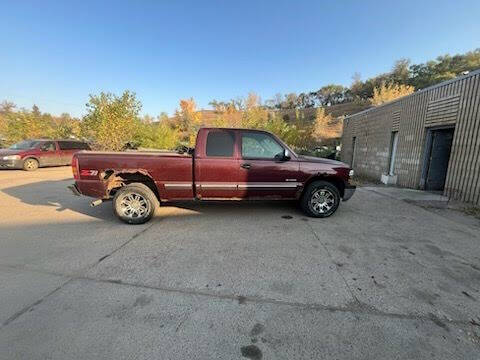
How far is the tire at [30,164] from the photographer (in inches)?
538

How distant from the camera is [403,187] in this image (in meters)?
10.3

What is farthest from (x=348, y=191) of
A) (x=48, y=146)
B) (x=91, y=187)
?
(x=48, y=146)

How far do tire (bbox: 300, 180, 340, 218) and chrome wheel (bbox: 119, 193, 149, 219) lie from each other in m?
3.44

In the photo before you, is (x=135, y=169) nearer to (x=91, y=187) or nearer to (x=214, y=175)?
(x=91, y=187)

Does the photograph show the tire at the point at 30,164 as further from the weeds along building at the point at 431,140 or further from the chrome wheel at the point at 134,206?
the weeds along building at the point at 431,140

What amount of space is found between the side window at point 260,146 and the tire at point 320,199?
1140 millimetres

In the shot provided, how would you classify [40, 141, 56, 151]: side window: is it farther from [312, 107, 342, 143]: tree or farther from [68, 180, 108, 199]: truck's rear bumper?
[312, 107, 342, 143]: tree

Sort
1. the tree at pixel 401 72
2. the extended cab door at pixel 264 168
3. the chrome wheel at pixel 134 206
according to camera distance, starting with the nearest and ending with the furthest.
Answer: the chrome wheel at pixel 134 206
the extended cab door at pixel 264 168
the tree at pixel 401 72

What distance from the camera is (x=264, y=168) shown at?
5.55m

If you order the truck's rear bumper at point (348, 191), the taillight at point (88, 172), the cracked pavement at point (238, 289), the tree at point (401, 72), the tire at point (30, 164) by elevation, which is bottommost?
the cracked pavement at point (238, 289)

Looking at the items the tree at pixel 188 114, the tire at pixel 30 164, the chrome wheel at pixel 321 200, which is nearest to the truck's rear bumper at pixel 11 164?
the tire at pixel 30 164

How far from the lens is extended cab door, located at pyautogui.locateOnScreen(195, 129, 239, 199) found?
540 centimetres

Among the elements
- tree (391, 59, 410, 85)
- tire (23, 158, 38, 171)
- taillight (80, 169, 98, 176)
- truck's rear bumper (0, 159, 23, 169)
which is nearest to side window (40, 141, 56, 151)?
tire (23, 158, 38, 171)

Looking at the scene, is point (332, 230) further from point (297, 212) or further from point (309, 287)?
point (309, 287)
